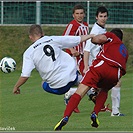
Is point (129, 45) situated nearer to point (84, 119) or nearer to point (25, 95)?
point (25, 95)

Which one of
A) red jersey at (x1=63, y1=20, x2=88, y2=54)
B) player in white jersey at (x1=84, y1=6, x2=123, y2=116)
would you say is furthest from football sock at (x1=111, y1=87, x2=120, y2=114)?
red jersey at (x1=63, y1=20, x2=88, y2=54)

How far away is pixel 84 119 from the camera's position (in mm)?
11875

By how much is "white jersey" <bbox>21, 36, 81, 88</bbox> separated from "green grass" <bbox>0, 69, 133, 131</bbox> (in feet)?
2.57

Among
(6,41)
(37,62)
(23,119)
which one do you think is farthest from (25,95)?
(6,41)

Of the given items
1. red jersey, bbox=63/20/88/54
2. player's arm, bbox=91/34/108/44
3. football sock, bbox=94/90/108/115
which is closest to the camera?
player's arm, bbox=91/34/108/44

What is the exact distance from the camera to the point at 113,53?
10.6 metres

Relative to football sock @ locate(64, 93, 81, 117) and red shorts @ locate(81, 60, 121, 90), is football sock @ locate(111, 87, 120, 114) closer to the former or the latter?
red shorts @ locate(81, 60, 121, 90)

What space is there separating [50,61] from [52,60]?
0.04 m

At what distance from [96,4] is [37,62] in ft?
46.9

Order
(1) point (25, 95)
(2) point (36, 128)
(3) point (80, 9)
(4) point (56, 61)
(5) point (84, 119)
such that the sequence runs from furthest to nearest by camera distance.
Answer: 1. (1) point (25, 95)
2. (3) point (80, 9)
3. (5) point (84, 119)
4. (4) point (56, 61)
5. (2) point (36, 128)

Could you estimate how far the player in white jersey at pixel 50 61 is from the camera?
428 inches

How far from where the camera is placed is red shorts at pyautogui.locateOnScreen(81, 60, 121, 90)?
10367 mm

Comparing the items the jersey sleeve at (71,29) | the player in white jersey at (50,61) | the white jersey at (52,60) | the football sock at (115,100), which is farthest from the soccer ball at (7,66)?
the jersey sleeve at (71,29)

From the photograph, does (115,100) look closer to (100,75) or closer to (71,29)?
(100,75)
